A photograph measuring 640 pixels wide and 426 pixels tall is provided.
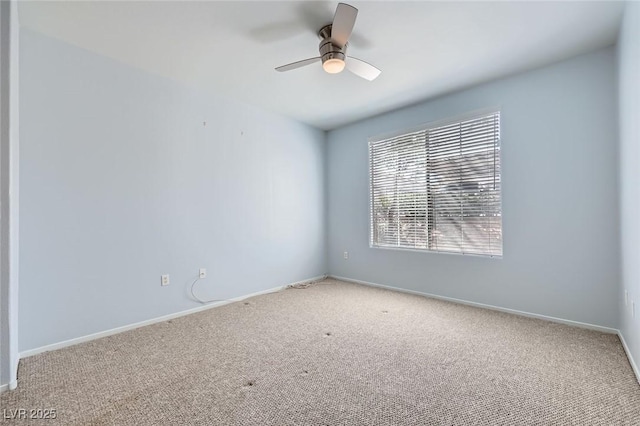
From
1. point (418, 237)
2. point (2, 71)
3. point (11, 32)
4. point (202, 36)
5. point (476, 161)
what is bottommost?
point (418, 237)

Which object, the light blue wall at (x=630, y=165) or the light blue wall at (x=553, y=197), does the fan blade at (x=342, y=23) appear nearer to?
the light blue wall at (x=630, y=165)

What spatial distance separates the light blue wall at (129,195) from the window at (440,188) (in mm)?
1527

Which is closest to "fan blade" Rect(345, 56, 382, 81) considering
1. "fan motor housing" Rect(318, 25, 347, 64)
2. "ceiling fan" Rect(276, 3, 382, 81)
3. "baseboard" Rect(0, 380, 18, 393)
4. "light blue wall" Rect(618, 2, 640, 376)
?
"ceiling fan" Rect(276, 3, 382, 81)

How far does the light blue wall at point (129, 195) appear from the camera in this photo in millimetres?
2221

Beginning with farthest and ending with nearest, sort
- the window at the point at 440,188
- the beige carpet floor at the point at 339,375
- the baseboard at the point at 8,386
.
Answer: the window at the point at 440,188 → the baseboard at the point at 8,386 → the beige carpet floor at the point at 339,375

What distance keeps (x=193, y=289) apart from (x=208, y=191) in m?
1.11

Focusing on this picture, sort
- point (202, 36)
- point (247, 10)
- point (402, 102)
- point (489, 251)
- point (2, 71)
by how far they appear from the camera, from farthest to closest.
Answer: point (402, 102)
point (489, 251)
point (202, 36)
point (247, 10)
point (2, 71)

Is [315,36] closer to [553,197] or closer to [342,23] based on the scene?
[342,23]

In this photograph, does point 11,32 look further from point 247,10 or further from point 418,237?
point 418,237

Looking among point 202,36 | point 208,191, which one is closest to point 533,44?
point 202,36

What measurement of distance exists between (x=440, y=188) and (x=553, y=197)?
1.09m

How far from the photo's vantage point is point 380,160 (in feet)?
13.6

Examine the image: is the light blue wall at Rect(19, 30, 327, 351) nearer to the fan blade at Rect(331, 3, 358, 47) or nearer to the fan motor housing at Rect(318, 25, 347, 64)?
the fan motor housing at Rect(318, 25, 347, 64)

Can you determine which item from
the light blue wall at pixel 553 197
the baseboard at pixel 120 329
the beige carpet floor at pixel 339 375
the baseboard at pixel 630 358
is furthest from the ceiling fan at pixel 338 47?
the baseboard at pixel 630 358
